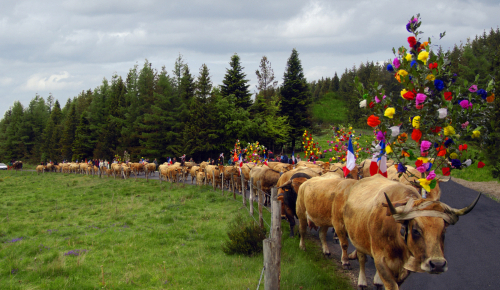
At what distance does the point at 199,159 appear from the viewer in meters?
48.2

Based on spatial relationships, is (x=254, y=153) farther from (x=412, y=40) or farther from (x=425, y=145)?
(x=425, y=145)

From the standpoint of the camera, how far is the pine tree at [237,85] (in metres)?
51.0

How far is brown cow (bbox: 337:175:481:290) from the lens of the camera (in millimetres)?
3582

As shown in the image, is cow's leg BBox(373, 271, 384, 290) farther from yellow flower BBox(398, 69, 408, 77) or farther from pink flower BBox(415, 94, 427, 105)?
yellow flower BBox(398, 69, 408, 77)

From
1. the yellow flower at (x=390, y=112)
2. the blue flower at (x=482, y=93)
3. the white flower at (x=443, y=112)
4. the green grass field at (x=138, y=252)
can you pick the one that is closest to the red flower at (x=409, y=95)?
the yellow flower at (x=390, y=112)

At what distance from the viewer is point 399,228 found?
4.01m

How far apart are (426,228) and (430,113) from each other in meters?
2.90

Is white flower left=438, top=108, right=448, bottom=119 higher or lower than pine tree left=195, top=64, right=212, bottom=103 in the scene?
lower

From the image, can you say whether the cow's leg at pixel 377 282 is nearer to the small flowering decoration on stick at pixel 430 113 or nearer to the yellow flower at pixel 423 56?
the small flowering decoration on stick at pixel 430 113

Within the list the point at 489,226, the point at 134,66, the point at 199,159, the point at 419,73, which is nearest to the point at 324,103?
the point at 134,66

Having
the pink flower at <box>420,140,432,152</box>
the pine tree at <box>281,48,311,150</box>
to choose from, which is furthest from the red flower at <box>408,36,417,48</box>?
the pine tree at <box>281,48,311,150</box>

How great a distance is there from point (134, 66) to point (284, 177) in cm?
6359

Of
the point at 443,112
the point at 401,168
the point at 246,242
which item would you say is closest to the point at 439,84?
the point at 443,112

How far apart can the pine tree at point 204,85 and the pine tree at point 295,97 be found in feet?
36.8
